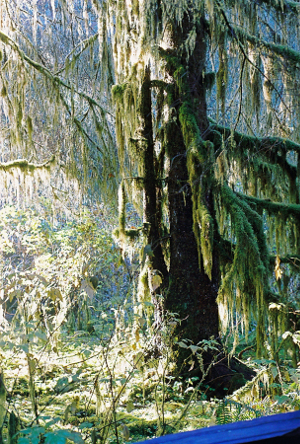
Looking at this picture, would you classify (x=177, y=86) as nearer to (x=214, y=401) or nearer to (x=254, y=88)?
(x=254, y=88)

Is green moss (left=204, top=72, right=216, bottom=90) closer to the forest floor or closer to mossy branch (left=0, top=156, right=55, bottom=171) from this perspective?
mossy branch (left=0, top=156, right=55, bottom=171)

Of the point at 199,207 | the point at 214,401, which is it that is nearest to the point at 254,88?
the point at 199,207

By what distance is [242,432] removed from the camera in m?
0.96

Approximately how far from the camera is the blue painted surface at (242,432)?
942mm

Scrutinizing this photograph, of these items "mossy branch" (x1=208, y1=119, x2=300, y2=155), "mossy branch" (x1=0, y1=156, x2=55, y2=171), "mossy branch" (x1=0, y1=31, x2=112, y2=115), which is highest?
"mossy branch" (x1=0, y1=31, x2=112, y2=115)

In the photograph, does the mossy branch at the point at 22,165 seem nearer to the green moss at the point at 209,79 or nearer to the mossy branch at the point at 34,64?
the mossy branch at the point at 34,64

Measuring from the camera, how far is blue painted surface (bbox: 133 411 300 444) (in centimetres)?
94

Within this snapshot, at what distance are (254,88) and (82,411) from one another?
311cm

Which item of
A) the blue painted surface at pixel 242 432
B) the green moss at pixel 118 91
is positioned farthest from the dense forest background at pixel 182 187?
the blue painted surface at pixel 242 432

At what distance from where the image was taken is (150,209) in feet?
14.1

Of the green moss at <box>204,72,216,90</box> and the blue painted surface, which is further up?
the green moss at <box>204,72,216,90</box>

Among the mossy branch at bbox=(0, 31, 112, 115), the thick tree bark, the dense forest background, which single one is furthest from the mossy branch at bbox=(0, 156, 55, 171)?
the thick tree bark

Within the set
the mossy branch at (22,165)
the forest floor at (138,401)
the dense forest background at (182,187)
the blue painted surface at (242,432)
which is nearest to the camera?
the blue painted surface at (242,432)

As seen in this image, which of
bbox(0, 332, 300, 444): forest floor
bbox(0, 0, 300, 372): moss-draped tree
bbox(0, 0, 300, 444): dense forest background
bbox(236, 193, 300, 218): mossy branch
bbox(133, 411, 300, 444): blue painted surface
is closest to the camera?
bbox(133, 411, 300, 444): blue painted surface
